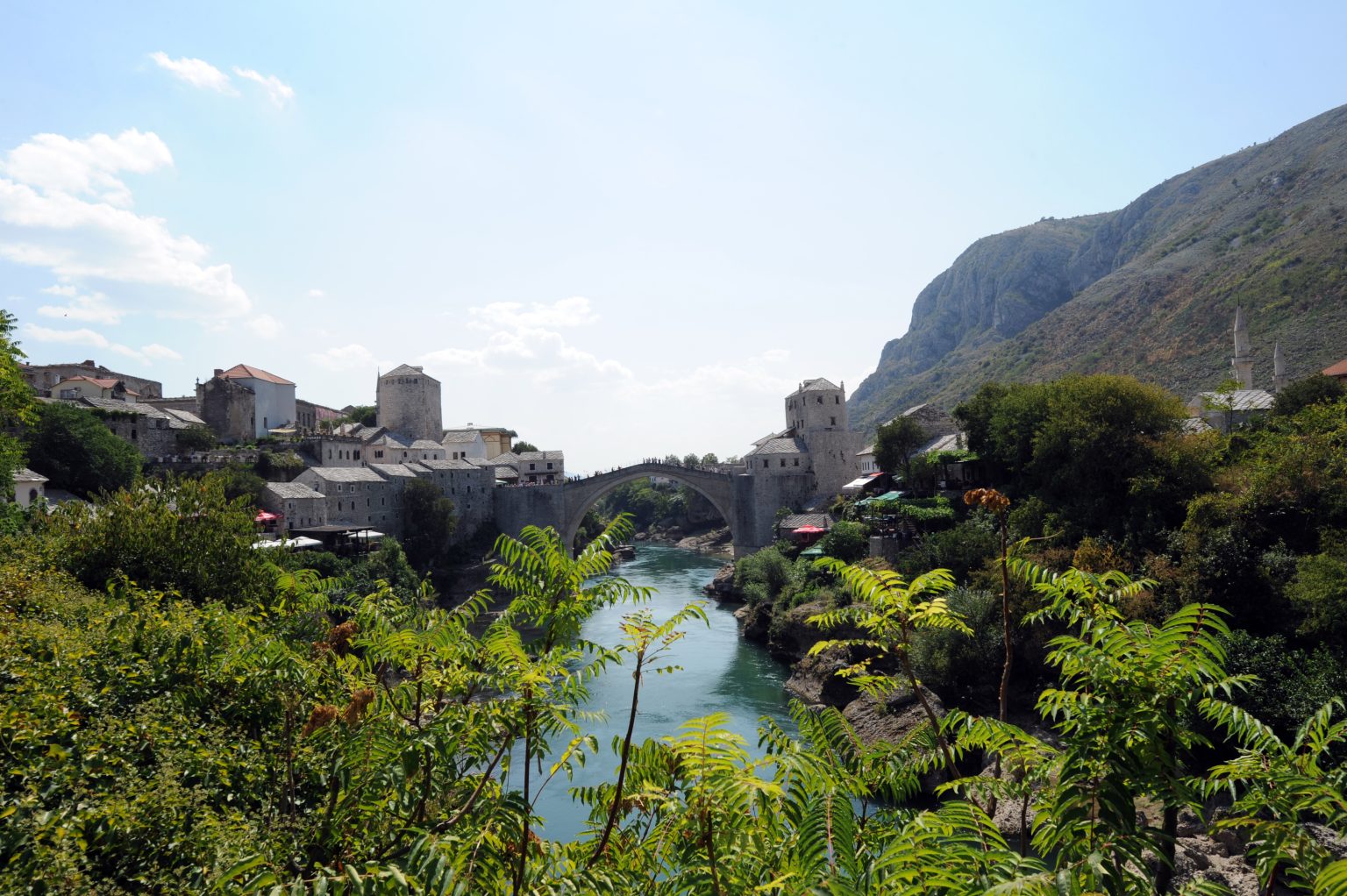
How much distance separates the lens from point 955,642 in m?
21.8

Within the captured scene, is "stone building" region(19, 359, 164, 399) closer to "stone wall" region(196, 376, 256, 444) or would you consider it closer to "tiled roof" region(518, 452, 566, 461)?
"stone wall" region(196, 376, 256, 444)

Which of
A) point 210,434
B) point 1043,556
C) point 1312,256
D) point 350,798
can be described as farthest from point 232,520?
point 1312,256

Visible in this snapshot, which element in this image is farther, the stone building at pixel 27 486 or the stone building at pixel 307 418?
the stone building at pixel 307 418

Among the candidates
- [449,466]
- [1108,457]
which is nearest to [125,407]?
[449,466]

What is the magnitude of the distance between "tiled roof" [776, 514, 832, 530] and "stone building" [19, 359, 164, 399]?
43.3 m

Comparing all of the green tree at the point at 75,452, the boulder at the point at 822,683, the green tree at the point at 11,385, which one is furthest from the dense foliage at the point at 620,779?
the green tree at the point at 75,452

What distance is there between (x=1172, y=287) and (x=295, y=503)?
230ft

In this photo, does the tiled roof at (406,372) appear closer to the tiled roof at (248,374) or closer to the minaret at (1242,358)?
the tiled roof at (248,374)

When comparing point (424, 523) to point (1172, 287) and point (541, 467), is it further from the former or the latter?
point (1172, 287)

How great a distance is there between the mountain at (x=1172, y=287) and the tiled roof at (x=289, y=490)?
50.7 metres

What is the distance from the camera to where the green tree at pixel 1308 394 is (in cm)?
2604

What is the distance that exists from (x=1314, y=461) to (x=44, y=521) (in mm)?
29275

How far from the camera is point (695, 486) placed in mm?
52281

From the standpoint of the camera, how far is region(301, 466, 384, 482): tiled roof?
138 ft
